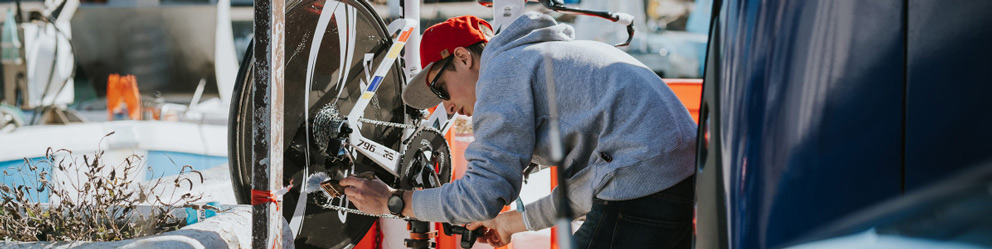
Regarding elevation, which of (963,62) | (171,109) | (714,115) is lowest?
(171,109)

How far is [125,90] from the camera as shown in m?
8.00

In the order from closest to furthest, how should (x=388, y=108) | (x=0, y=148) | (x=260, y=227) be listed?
→ (x=260, y=227) → (x=388, y=108) → (x=0, y=148)

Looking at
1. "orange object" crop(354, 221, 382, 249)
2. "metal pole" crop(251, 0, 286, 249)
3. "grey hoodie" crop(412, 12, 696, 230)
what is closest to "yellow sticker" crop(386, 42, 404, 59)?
"orange object" crop(354, 221, 382, 249)

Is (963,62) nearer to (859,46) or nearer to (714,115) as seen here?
(859,46)

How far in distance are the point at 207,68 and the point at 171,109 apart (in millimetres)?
1918

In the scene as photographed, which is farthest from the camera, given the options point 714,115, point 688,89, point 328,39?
point 688,89

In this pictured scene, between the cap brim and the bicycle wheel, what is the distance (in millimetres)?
447

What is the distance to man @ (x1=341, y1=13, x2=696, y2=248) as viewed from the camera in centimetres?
173

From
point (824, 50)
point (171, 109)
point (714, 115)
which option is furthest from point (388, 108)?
point (171, 109)

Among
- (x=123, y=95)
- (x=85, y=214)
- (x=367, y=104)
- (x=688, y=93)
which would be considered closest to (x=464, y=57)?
(x=367, y=104)

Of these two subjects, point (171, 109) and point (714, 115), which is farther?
point (171, 109)

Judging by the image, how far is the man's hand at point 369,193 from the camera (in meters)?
2.10

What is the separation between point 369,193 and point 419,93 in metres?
0.39

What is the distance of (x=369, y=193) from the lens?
2.11m
